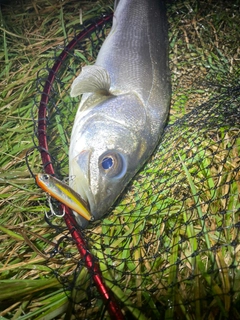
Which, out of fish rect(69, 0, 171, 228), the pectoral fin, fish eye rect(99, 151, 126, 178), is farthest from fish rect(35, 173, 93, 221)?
the pectoral fin

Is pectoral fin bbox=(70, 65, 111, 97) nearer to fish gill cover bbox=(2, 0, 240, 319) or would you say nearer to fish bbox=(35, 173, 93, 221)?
fish gill cover bbox=(2, 0, 240, 319)

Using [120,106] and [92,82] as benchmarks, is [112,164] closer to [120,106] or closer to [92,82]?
[120,106]

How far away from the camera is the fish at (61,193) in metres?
1.92

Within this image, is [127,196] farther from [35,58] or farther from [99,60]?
[35,58]

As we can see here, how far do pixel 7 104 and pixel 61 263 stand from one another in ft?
5.14

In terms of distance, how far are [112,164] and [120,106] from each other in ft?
1.60

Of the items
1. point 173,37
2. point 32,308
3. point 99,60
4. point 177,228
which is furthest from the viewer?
point 173,37

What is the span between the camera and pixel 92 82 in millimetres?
2498

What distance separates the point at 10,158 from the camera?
115 inches

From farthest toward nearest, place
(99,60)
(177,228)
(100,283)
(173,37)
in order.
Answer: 1. (173,37)
2. (99,60)
3. (177,228)
4. (100,283)

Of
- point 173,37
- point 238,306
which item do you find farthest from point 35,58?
point 238,306

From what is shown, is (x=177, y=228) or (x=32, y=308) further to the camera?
(x=177, y=228)

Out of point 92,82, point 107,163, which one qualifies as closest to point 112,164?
point 107,163

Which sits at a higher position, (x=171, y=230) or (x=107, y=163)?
(x=107, y=163)
